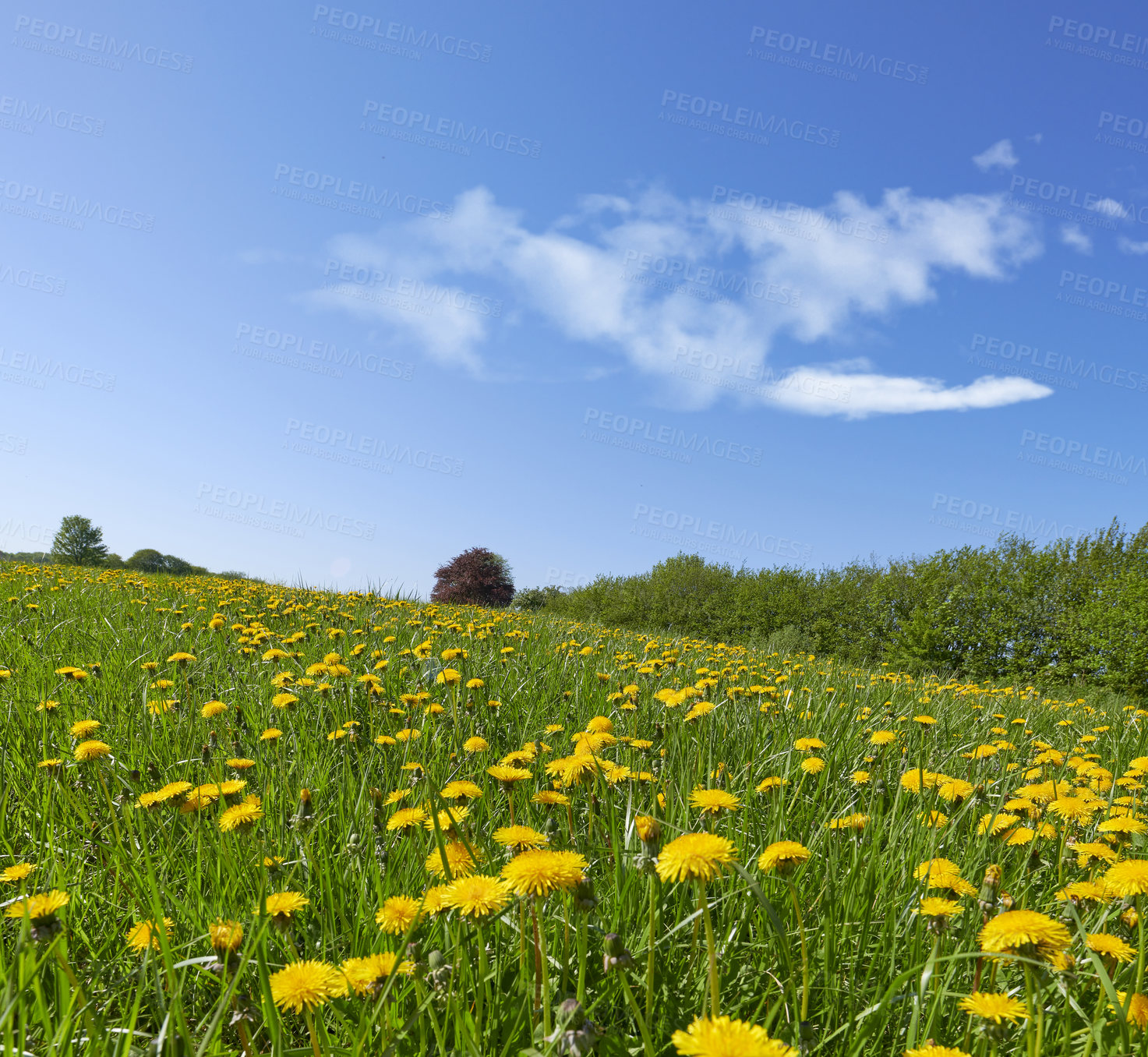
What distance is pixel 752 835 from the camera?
7.99 feet

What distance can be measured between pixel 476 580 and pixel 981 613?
25259mm

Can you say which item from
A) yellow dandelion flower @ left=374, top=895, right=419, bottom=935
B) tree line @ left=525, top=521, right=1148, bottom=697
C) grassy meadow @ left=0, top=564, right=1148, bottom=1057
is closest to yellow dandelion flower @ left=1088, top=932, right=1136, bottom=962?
grassy meadow @ left=0, top=564, right=1148, bottom=1057

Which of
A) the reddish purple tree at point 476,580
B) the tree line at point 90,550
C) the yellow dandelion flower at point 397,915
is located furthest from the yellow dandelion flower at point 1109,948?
the tree line at point 90,550

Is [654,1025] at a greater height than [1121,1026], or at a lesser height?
lesser

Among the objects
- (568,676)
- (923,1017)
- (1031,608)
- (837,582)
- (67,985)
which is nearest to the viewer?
(67,985)

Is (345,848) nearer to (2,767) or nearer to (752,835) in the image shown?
(752,835)

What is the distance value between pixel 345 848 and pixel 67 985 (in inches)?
30.2

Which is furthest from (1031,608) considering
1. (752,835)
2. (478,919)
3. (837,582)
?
(478,919)

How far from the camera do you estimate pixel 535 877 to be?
3.93 feet

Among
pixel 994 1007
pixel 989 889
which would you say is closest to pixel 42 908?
pixel 994 1007

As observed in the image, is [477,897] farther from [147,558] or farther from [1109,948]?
[147,558]

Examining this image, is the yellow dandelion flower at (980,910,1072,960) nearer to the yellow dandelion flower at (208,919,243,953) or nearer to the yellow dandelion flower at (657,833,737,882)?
the yellow dandelion flower at (657,833,737,882)

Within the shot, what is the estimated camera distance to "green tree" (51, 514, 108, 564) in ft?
176

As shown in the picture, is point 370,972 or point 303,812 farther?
point 303,812
